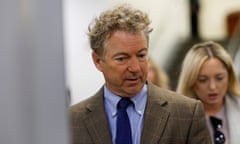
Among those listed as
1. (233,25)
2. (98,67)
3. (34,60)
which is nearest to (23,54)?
(34,60)

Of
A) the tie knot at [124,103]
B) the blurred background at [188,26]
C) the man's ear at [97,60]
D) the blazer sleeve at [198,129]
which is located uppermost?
the man's ear at [97,60]

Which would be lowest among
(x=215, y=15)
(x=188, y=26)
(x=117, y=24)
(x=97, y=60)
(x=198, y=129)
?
(x=188, y=26)

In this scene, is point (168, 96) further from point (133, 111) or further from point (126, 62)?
point (126, 62)

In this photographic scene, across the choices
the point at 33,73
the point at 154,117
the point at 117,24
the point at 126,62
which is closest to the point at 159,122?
the point at 154,117

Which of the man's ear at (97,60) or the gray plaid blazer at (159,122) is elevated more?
the man's ear at (97,60)

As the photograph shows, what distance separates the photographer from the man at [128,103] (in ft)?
5.53

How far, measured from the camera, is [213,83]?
7.99 ft

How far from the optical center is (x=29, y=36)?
78 cm

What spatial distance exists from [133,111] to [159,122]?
9cm

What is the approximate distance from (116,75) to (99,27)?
0.16 m

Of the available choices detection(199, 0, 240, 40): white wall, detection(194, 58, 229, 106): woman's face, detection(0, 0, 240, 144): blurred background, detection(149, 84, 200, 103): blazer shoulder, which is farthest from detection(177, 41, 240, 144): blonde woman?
detection(199, 0, 240, 40): white wall

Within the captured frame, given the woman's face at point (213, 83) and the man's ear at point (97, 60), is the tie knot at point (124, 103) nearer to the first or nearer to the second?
the man's ear at point (97, 60)

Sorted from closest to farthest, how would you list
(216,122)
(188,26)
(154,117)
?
(154,117) < (216,122) < (188,26)

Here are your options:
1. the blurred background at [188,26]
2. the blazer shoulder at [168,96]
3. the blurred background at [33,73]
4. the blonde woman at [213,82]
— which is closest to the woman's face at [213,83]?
the blonde woman at [213,82]
